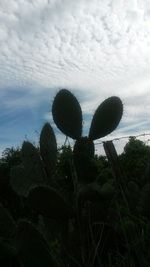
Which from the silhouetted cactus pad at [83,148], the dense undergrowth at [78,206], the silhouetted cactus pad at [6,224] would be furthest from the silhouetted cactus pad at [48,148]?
the silhouetted cactus pad at [6,224]

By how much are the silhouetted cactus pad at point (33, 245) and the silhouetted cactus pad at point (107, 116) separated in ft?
3.91

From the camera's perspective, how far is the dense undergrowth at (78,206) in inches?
169

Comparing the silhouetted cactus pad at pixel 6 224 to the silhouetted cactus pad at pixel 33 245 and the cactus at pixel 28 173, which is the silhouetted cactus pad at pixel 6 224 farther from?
the silhouetted cactus pad at pixel 33 245

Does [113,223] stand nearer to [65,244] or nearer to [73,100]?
[65,244]

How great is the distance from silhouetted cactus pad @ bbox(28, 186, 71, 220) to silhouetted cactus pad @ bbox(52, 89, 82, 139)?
0.74 metres

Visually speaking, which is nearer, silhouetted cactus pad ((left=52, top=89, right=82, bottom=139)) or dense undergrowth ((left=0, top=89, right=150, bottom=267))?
dense undergrowth ((left=0, top=89, right=150, bottom=267))

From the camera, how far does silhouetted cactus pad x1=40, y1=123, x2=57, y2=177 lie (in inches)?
208

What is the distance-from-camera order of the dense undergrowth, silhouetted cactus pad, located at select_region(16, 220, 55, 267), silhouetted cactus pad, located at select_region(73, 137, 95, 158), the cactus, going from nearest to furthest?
the dense undergrowth
silhouetted cactus pad, located at select_region(16, 220, 55, 267)
silhouetted cactus pad, located at select_region(73, 137, 95, 158)
the cactus

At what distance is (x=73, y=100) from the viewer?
17.1ft

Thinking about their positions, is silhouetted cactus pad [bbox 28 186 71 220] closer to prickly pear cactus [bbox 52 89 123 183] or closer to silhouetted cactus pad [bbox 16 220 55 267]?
silhouetted cactus pad [bbox 16 220 55 267]

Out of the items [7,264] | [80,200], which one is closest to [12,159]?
[7,264]

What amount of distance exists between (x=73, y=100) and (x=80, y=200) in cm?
111

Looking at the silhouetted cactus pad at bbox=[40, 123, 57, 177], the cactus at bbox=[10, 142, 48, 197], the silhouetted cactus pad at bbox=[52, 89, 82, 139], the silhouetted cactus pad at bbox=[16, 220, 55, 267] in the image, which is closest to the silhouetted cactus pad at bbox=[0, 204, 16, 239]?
the cactus at bbox=[10, 142, 48, 197]

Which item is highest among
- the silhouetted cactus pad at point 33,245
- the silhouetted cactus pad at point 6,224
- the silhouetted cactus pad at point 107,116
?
the silhouetted cactus pad at point 107,116
